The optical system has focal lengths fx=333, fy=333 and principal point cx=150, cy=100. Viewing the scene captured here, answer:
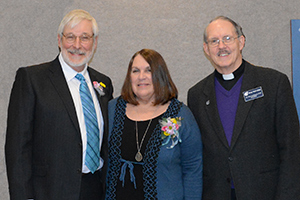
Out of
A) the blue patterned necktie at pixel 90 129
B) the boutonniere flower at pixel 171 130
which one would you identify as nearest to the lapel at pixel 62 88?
the blue patterned necktie at pixel 90 129

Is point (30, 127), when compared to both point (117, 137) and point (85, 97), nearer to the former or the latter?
point (85, 97)

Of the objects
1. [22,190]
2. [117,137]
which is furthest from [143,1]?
[22,190]

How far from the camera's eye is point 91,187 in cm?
235

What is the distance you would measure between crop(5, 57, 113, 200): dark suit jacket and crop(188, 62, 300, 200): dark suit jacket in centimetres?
98

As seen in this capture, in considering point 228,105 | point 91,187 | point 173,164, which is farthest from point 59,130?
point 228,105

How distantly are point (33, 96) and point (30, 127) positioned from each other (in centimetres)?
20

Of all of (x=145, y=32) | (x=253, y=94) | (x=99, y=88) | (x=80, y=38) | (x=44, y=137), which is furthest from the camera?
(x=145, y=32)

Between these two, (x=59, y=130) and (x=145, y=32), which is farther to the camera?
(x=145, y=32)

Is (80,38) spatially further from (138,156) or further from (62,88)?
(138,156)

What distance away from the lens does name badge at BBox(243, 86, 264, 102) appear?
227 cm

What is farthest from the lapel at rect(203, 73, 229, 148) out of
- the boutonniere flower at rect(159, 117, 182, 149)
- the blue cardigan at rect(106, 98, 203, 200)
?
the boutonniere flower at rect(159, 117, 182, 149)

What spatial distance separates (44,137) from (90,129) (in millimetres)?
309

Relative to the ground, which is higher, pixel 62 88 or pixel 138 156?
pixel 62 88

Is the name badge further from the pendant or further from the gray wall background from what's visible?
the gray wall background
